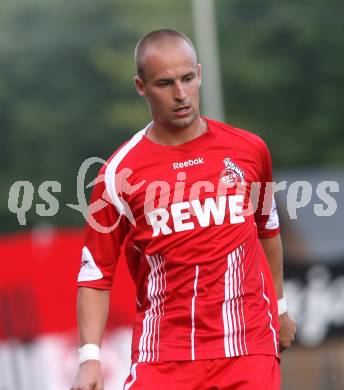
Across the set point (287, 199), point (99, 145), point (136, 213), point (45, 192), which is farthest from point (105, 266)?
point (99, 145)

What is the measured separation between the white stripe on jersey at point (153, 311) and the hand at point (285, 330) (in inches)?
26.7

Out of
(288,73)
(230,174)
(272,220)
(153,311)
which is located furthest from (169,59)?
(288,73)

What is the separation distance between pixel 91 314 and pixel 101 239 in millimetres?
325

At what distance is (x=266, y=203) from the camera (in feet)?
17.6

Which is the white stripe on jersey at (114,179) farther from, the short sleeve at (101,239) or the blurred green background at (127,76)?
the blurred green background at (127,76)

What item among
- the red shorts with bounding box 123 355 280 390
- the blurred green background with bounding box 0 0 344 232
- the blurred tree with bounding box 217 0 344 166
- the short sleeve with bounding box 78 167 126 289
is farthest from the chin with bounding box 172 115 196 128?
the blurred tree with bounding box 217 0 344 166

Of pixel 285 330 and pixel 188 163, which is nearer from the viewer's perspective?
pixel 188 163

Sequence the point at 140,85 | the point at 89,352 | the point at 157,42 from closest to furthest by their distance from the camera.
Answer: the point at 89,352 < the point at 157,42 < the point at 140,85

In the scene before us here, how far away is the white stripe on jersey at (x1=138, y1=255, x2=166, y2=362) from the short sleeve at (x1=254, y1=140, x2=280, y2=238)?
60 centimetres

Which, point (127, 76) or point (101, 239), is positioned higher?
point (127, 76)

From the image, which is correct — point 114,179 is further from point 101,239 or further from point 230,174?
point 230,174

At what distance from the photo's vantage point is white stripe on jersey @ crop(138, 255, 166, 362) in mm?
4984

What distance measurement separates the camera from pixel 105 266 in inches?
202

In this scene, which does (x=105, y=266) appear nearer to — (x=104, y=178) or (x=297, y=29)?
(x=104, y=178)
